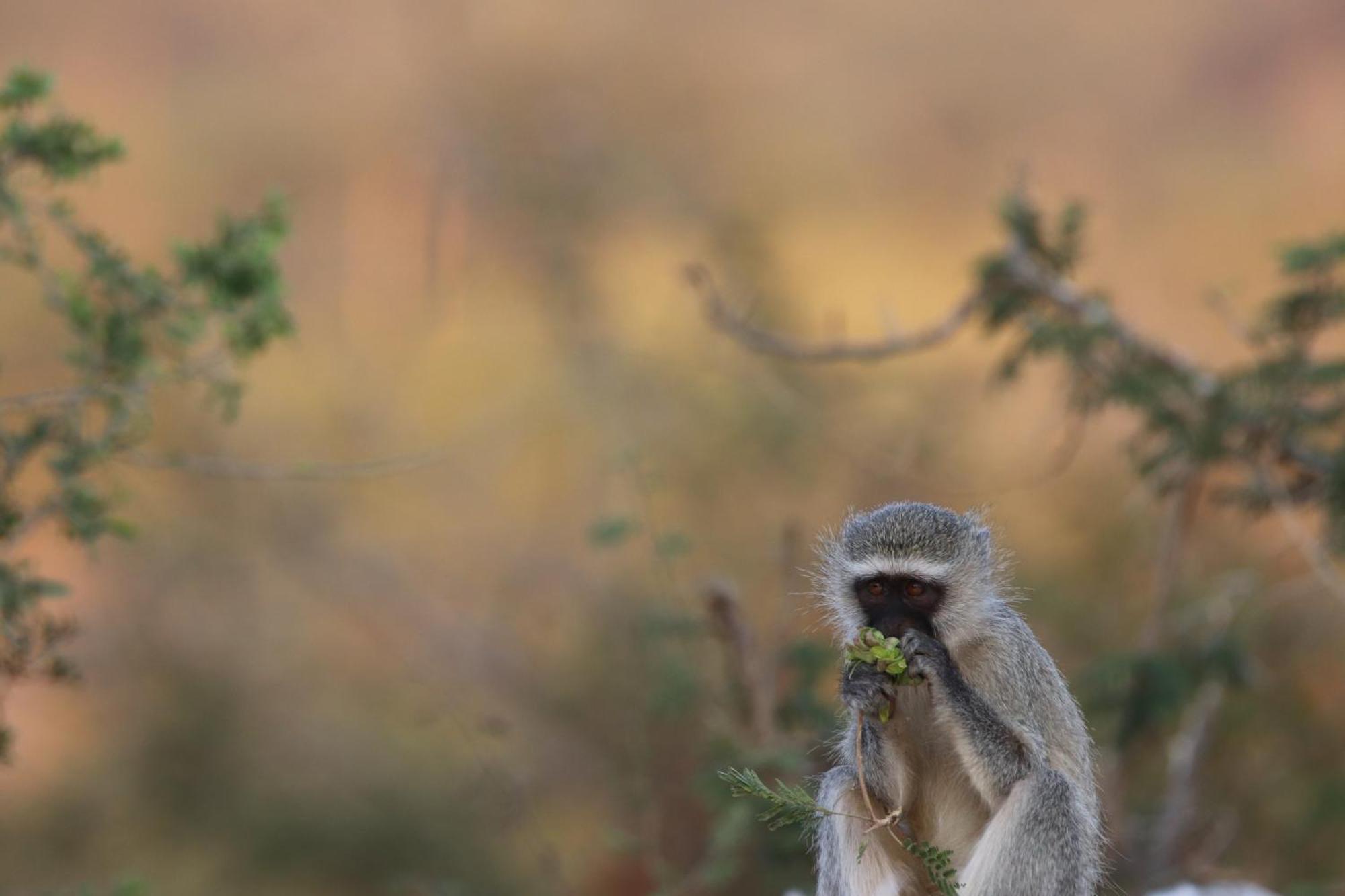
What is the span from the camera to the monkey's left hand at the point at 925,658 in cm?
358

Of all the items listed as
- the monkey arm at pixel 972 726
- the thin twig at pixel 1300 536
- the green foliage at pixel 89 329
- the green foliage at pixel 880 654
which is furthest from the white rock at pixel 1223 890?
the green foliage at pixel 89 329

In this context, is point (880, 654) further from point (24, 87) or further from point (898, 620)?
point (24, 87)

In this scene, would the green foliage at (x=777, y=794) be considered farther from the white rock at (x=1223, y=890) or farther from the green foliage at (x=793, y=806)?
the white rock at (x=1223, y=890)

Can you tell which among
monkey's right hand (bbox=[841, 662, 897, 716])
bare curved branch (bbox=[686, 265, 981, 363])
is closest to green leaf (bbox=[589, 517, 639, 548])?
bare curved branch (bbox=[686, 265, 981, 363])

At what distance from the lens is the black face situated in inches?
149

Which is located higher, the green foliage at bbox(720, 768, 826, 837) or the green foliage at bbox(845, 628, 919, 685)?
the green foliage at bbox(845, 628, 919, 685)

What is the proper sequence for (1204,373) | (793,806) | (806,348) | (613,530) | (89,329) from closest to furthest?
(793,806) → (89,329) → (613,530) → (1204,373) → (806,348)

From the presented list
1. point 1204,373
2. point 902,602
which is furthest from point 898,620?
point 1204,373

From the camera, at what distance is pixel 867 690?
3.59m

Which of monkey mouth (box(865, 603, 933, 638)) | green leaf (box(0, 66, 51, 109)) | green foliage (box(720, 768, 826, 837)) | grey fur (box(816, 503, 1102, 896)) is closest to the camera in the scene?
green foliage (box(720, 768, 826, 837))

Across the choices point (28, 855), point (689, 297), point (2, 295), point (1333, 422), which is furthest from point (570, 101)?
point (1333, 422)

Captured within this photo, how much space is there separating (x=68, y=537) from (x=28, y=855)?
22.4ft

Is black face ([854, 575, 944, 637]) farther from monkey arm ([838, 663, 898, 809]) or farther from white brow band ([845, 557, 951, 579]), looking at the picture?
monkey arm ([838, 663, 898, 809])

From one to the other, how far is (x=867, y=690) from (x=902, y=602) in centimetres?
32
